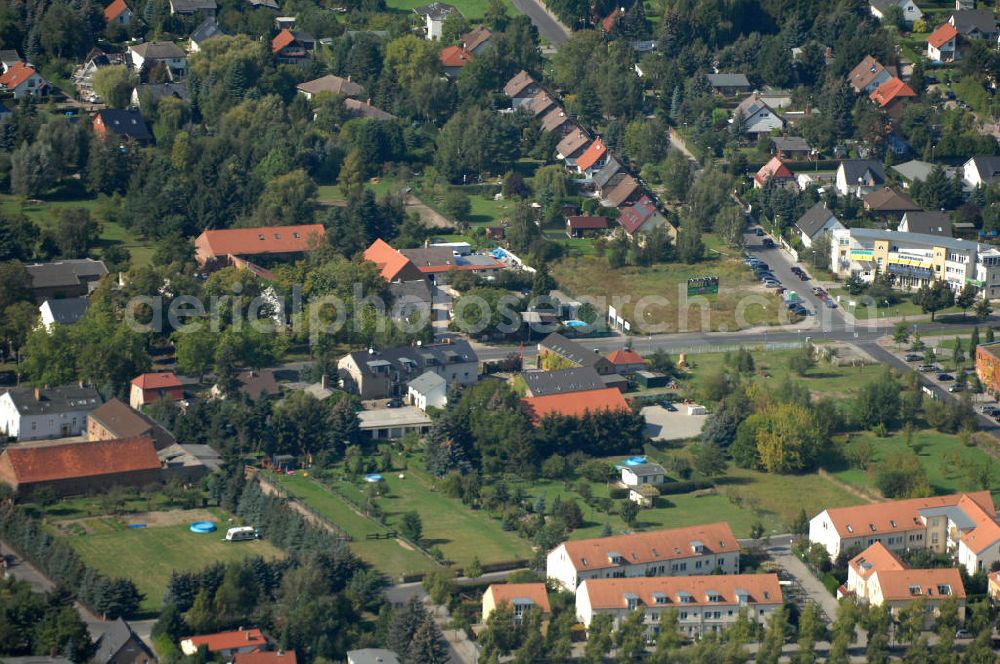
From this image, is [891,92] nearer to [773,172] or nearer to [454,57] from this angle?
[773,172]

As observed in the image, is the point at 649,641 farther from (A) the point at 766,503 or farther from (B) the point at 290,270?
(B) the point at 290,270

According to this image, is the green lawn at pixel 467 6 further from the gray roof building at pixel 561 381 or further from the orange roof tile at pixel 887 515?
the orange roof tile at pixel 887 515

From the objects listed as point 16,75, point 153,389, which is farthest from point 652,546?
point 16,75

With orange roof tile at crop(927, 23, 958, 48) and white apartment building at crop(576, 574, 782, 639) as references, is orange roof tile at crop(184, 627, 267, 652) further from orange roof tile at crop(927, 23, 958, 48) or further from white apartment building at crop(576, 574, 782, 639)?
orange roof tile at crop(927, 23, 958, 48)

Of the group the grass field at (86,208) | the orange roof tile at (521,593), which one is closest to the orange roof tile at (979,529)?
the orange roof tile at (521,593)

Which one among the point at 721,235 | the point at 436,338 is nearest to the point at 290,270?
the point at 436,338

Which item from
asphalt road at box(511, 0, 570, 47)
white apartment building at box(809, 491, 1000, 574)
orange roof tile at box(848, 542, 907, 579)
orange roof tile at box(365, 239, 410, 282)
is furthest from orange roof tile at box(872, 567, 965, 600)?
asphalt road at box(511, 0, 570, 47)
